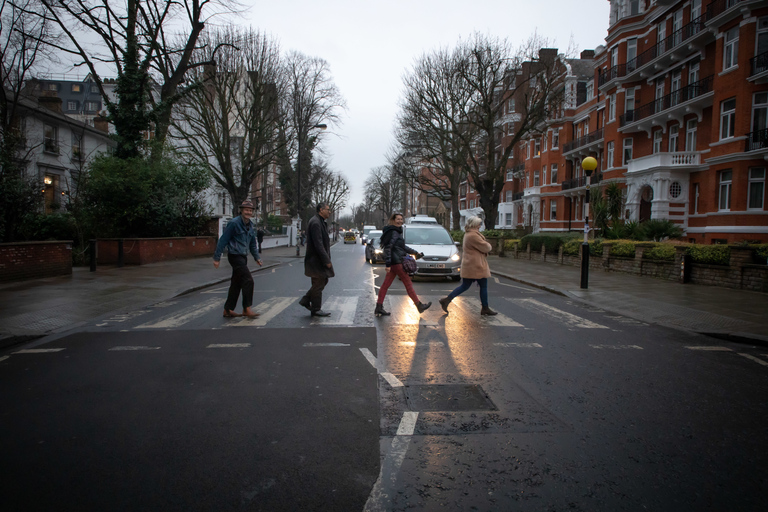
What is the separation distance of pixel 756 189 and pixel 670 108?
710cm

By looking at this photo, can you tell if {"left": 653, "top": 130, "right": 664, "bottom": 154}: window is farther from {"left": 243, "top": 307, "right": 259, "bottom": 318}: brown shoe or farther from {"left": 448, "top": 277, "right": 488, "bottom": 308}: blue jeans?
{"left": 243, "top": 307, "right": 259, "bottom": 318}: brown shoe

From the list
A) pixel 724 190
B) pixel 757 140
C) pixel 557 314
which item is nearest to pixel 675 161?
pixel 724 190

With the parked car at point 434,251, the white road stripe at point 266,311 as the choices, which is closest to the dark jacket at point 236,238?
the white road stripe at point 266,311

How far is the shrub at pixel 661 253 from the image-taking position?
1486 cm

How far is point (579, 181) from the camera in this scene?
40188 millimetres

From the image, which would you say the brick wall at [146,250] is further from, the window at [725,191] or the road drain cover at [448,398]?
the window at [725,191]

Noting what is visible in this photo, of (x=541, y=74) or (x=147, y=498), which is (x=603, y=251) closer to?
(x=541, y=74)

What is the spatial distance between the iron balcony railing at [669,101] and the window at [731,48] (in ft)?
6.06

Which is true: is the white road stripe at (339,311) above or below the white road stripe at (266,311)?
above

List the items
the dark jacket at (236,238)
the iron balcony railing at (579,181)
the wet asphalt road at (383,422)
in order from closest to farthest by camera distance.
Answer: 1. the wet asphalt road at (383,422)
2. the dark jacket at (236,238)
3. the iron balcony railing at (579,181)

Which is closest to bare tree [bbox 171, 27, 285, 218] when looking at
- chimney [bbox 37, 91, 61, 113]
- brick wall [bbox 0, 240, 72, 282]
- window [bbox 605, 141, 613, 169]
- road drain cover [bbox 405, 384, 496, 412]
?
Result: chimney [bbox 37, 91, 61, 113]

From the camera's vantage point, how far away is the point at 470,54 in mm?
30031

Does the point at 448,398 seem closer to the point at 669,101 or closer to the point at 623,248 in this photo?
the point at 623,248

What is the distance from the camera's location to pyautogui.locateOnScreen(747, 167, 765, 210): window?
21641 mm
